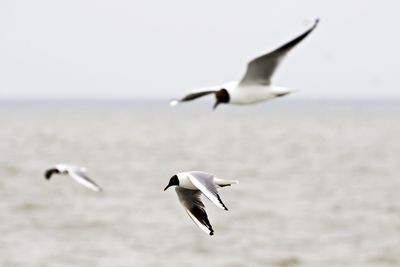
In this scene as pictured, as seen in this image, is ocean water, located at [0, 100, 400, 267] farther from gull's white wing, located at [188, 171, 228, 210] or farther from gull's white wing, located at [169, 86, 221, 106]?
gull's white wing, located at [188, 171, 228, 210]

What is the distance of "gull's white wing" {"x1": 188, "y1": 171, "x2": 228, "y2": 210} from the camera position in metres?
7.87

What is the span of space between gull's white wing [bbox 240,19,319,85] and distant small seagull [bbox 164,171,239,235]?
1.16m

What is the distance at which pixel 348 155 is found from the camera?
6556cm

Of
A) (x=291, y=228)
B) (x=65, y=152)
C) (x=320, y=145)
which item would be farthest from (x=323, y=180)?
(x=320, y=145)

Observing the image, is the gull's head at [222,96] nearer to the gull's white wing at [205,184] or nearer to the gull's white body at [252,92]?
the gull's white body at [252,92]

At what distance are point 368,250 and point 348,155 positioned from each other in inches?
1555

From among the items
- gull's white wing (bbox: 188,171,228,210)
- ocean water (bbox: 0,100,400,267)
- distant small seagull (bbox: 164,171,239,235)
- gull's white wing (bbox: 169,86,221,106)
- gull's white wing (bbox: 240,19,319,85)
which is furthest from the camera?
ocean water (bbox: 0,100,400,267)

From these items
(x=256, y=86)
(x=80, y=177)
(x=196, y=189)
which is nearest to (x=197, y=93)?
(x=256, y=86)

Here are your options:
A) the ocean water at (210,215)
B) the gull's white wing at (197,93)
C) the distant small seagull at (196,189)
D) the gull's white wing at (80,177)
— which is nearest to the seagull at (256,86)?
the gull's white wing at (197,93)

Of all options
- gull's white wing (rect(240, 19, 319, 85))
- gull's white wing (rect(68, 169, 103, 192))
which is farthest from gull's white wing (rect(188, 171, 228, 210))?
gull's white wing (rect(68, 169, 103, 192))

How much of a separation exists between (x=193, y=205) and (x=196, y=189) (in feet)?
0.62

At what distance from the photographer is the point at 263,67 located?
9109 mm

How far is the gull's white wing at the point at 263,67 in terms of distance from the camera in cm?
886

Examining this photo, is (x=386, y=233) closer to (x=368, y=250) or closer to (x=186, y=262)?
(x=368, y=250)
